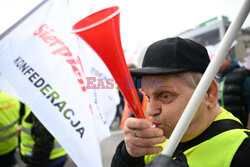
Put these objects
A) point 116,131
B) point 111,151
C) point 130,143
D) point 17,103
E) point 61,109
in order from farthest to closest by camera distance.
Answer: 1. point 116,131
2. point 111,151
3. point 17,103
4. point 61,109
5. point 130,143

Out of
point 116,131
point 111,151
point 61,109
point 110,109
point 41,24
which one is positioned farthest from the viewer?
point 116,131

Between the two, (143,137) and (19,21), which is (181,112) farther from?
(19,21)

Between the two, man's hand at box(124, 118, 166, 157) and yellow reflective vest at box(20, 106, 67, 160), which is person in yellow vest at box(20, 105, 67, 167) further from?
man's hand at box(124, 118, 166, 157)

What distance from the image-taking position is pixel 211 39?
6.07 m

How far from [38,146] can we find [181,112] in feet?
5.76

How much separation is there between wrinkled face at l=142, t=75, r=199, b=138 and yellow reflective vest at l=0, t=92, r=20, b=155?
251 centimetres

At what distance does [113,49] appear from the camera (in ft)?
2.68

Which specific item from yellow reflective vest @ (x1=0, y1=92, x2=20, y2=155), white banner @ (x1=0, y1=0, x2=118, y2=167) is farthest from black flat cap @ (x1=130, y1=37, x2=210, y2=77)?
yellow reflective vest @ (x1=0, y1=92, x2=20, y2=155)

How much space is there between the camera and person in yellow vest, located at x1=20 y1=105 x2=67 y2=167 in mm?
2104

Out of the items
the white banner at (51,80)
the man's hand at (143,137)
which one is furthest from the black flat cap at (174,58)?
the white banner at (51,80)

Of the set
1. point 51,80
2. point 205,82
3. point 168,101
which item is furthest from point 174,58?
point 51,80

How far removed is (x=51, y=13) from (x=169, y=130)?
154 centimetres

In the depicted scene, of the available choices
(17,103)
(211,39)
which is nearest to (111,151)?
(17,103)

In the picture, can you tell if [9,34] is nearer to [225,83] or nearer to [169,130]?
[169,130]
